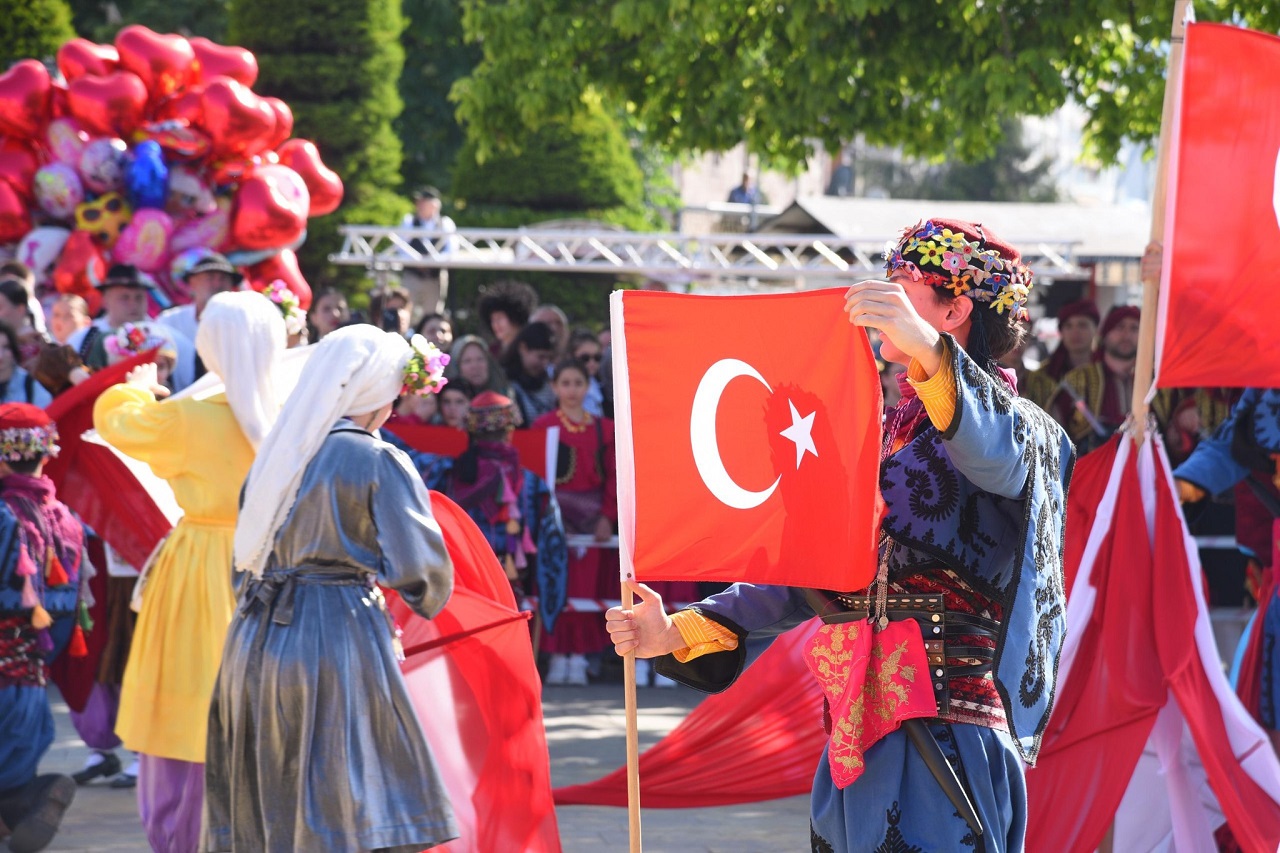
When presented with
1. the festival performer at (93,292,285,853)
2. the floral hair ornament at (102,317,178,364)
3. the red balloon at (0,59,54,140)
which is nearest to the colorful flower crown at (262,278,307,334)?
the floral hair ornament at (102,317,178,364)

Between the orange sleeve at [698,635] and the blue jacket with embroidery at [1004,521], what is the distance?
424 mm

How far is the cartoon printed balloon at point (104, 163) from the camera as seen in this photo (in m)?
13.7

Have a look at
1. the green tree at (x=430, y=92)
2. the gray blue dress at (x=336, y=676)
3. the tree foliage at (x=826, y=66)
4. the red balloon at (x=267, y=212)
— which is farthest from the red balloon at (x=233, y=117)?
the green tree at (x=430, y=92)

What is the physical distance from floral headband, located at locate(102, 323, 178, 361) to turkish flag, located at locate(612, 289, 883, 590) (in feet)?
15.2

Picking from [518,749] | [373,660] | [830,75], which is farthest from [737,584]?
[830,75]

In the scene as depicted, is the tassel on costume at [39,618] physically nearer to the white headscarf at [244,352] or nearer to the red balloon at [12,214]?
the white headscarf at [244,352]

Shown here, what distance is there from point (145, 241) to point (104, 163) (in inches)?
28.3

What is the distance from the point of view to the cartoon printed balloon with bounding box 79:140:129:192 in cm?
1369

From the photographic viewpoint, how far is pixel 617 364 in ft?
12.1

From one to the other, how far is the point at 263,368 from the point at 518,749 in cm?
148

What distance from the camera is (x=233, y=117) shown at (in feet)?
45.2

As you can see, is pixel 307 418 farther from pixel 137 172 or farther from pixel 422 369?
pixel 137 172

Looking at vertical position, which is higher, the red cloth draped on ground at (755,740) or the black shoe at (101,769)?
the red cloth draped on ground at (755,740)

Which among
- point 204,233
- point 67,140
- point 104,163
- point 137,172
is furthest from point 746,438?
point 67,140
